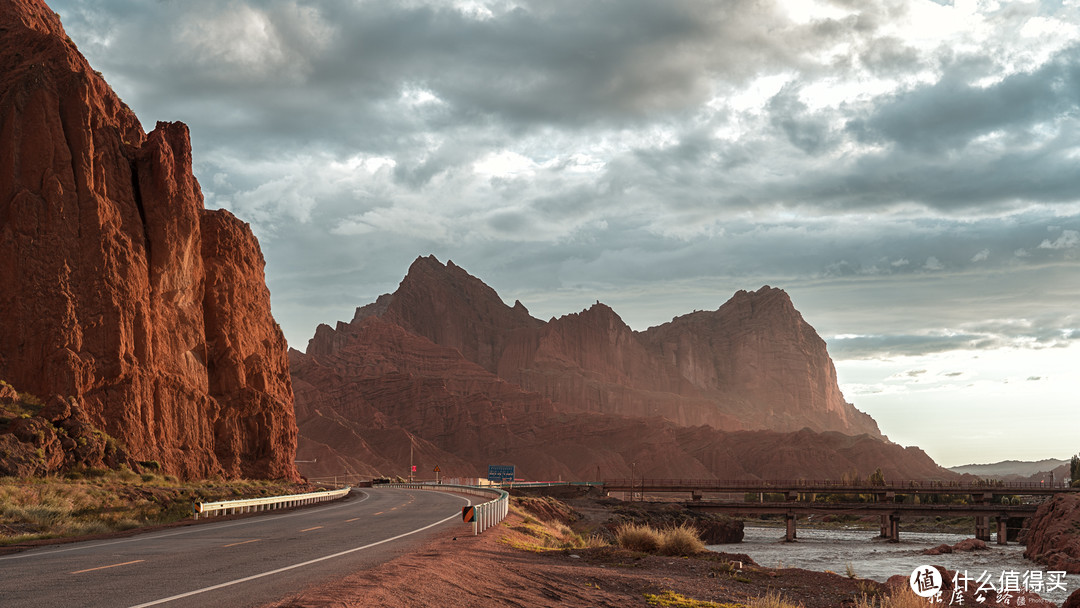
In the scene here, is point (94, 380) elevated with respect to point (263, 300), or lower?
lower

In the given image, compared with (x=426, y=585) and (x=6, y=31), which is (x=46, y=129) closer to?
(x=6, y=31)

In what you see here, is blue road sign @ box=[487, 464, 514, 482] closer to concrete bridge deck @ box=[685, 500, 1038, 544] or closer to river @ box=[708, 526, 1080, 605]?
concrete bridge deck @ box=[685, 500, 1038, 544]

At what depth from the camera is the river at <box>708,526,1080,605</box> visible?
172 feet

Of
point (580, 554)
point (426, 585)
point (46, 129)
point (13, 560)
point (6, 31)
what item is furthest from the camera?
point (6, 31)

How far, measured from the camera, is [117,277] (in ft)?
171

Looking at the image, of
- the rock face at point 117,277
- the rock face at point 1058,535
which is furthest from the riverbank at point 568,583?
the rock face at point 1058,535

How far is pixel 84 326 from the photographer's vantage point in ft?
163

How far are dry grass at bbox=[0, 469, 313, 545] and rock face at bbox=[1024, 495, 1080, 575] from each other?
45389 millimetres

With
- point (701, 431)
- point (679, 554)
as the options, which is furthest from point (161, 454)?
point (701, 431)

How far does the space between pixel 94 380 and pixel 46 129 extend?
1564 cm

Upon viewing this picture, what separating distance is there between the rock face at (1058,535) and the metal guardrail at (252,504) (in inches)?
1624

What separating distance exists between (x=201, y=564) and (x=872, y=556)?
62961 mm

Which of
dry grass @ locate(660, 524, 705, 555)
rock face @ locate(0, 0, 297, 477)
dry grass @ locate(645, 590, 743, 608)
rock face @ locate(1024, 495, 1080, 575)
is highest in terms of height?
rock face @ locate(0, 0, 297, 477)

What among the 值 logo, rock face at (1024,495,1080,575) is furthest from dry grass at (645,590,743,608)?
rock face at (1024,495,1080,575)
